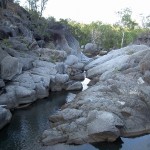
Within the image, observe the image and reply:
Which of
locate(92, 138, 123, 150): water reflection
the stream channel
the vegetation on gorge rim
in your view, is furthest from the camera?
the vegetation on gorge rim

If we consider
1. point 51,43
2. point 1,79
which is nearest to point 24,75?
point 1,79

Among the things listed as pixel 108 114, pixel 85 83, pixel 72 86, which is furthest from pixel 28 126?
pixel 85 83

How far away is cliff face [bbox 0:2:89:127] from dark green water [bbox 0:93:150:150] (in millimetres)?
1714

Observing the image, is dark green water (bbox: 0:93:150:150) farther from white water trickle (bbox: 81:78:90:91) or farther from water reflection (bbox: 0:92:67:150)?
white water trickle (bbox: 81:78:90:91)

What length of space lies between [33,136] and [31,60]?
19490mm

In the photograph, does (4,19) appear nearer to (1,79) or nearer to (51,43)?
(51,43)

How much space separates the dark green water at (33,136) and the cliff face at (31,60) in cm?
171

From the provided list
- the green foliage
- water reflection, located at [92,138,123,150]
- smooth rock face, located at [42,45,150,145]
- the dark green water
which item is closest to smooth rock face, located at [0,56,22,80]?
the dark green water

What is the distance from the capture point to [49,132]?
88.3ft

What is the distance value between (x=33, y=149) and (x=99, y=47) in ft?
259

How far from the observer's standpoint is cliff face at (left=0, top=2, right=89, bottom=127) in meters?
37.0

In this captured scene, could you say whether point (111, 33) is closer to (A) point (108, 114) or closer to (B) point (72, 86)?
(B) point (72, 86)

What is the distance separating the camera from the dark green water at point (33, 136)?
25594 millimetres

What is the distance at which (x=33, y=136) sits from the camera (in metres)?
27.6
